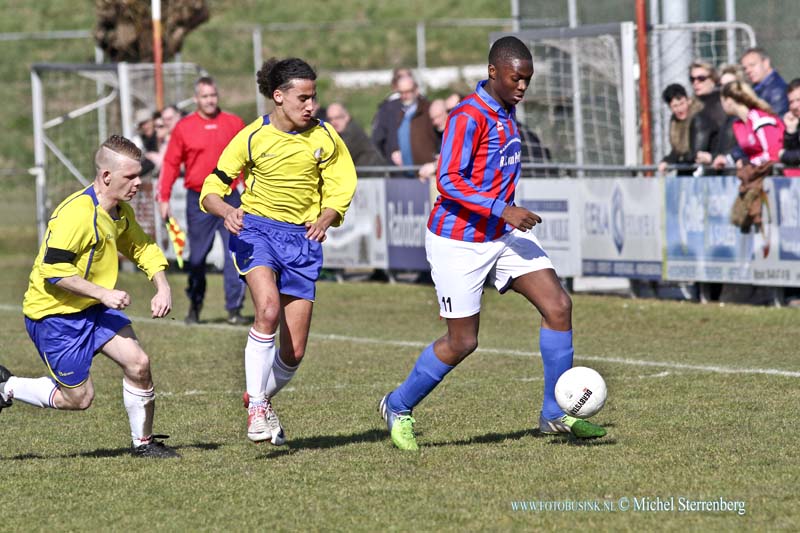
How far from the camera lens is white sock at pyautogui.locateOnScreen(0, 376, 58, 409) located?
24.5 ft

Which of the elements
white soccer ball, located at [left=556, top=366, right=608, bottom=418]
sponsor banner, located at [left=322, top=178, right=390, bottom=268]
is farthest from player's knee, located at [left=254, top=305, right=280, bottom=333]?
sponsor banner, located at [left=322, top=178, right=390, bottom=268]

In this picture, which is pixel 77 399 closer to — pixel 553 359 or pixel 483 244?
pixel 483 244

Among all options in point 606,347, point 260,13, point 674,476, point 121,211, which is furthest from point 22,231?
point 674,476

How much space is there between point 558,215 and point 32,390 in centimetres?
836

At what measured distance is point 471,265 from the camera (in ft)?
24.2

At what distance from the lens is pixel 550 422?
7.63 metres

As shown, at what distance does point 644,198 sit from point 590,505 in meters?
8.43

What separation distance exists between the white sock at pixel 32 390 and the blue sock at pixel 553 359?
2.54 meters

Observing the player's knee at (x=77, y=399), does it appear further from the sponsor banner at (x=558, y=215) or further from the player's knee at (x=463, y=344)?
the sponsor banner at (x=558, y=215)

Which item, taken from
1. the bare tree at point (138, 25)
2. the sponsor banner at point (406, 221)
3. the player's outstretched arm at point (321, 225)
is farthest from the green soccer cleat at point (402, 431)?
the bare tree at point (138, 25)

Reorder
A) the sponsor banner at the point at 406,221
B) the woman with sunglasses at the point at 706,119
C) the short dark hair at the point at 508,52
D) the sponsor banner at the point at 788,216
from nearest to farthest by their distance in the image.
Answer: the short dark hair at the point at 508,52 → the sponsor banner at the point at 788,216 → the woman with sunglasses at the point at 706,119 → the sponsor banner at the point at 406,221

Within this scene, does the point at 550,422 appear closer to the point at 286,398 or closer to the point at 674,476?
the point at 674,476

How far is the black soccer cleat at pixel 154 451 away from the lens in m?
7.46

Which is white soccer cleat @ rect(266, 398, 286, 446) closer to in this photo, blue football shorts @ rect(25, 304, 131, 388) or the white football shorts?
blue football shorts @ rect(25, 304, 131, 388)
